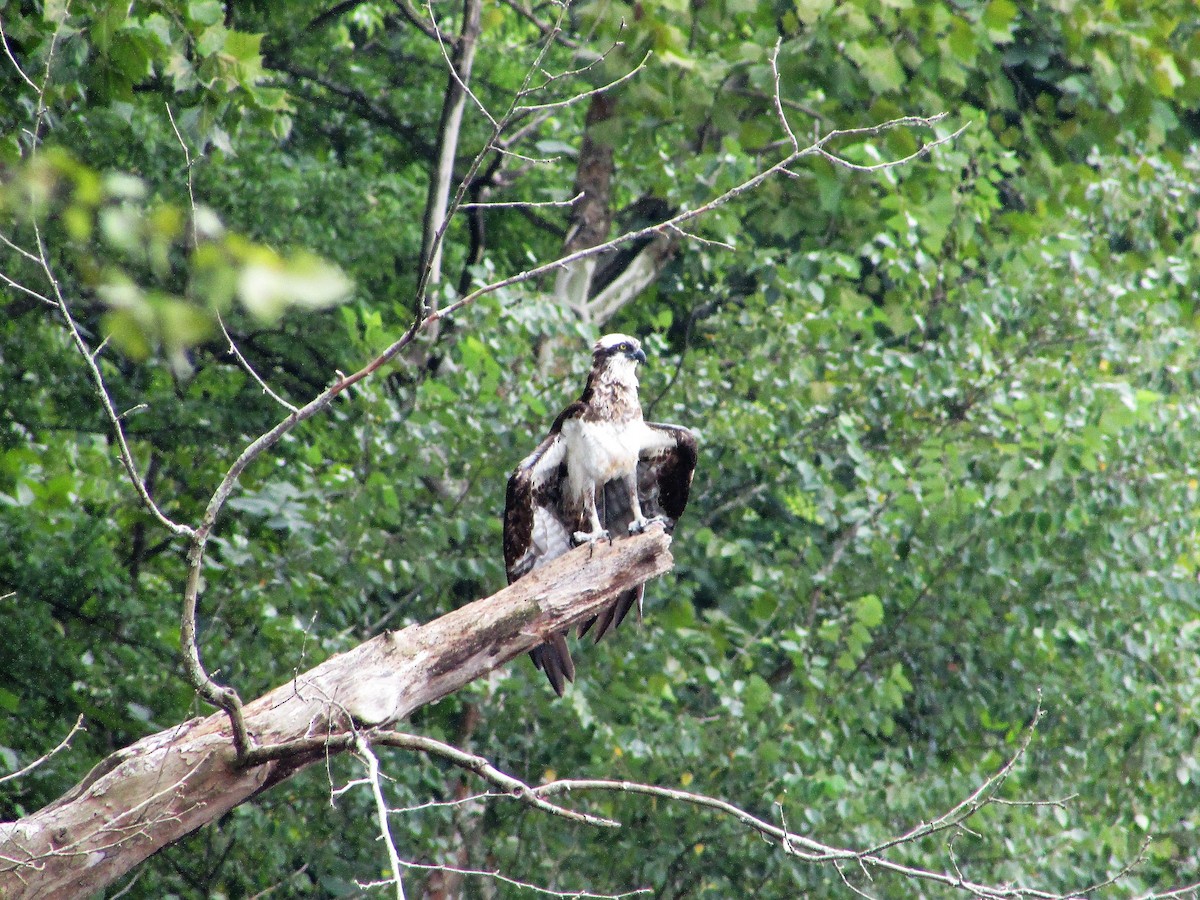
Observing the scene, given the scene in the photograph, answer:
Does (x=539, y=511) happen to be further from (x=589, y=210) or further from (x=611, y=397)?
(x=589, y=210)

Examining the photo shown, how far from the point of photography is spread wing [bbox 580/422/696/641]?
550cm

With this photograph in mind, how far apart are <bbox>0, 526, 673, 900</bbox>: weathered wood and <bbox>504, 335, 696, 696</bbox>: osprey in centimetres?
132

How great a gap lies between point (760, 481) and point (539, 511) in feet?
9.92

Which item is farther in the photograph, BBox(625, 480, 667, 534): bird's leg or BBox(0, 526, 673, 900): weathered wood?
BBox(625, 480, 667, 534): bird's leg

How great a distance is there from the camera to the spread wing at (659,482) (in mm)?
5496

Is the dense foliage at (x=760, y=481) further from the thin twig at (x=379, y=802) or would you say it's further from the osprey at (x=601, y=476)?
the thin twig at (x=379, y=802)

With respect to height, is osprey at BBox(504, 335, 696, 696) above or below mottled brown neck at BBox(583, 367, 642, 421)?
below

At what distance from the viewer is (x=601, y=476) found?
5.26 m

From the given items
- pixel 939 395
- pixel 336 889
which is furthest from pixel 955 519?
pixel 336 889

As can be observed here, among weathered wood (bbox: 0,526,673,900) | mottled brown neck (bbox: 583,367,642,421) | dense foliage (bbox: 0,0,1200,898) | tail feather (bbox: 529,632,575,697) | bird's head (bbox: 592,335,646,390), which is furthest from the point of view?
dense foliage (bbox: 0,0,1200,898)

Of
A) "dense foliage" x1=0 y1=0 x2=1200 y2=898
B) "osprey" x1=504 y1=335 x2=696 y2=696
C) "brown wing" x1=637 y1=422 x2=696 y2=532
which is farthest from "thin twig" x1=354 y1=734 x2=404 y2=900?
"dense foliage" x1=0 y1=0 x2=1200 y2=898

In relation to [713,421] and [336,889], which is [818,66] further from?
[336,889]

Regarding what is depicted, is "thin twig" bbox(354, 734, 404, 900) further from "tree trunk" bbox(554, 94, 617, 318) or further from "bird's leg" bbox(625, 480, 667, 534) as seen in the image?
"tree trunk" bbox(554, 94, 617, 318)

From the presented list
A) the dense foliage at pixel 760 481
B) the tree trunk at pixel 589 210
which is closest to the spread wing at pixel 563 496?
the dense foliage at pixel 760 481
